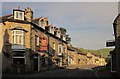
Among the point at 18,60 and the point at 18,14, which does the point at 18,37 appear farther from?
the point at 18,14

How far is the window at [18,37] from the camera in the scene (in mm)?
38094

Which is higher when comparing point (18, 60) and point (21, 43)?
point (21, 43)

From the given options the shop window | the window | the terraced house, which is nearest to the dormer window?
the terraced house

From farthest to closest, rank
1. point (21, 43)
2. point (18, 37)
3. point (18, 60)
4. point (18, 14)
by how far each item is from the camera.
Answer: point (18, 14) < point (21, 43) < point (18, 37) < point (18, 60)

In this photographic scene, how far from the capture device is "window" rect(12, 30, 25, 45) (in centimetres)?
3809

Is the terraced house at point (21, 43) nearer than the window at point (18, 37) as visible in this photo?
Yes

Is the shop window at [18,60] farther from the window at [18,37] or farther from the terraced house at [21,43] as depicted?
the window at [18,37]

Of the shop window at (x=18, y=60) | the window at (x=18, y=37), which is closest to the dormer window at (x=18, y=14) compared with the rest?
the window at (x=18, y=37)

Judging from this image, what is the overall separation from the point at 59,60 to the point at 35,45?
16922 mm

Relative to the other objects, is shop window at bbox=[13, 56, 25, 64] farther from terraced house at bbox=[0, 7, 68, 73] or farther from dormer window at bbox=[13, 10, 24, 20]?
dormer window at bbox=[13, 10, 24, 20]

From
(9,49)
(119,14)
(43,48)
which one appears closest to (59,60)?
(43,48)

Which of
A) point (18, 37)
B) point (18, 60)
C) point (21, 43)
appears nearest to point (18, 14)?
point (18, 37)

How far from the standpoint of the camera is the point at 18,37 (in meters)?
38.2

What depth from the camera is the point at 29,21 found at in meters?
39.4
